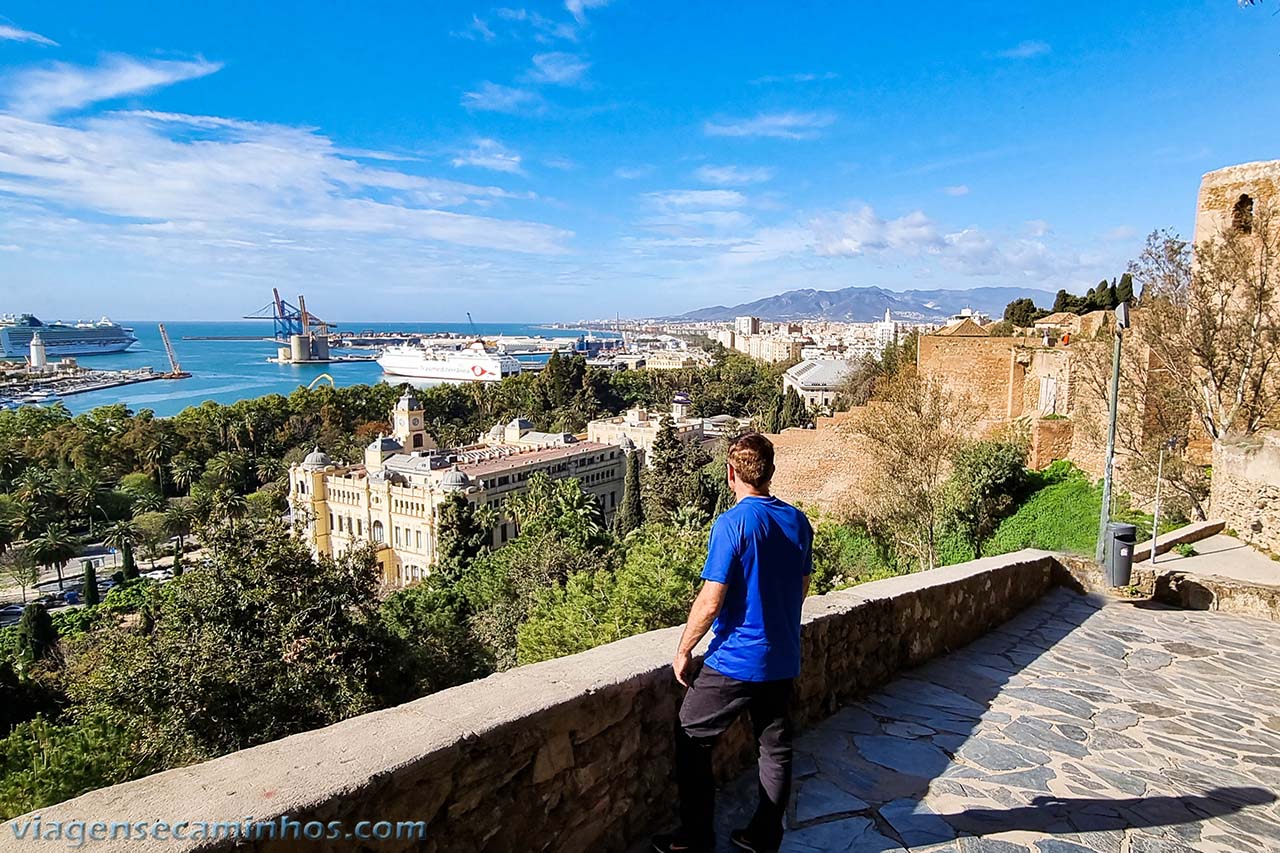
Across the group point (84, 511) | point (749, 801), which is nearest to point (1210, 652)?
point (749, 801)

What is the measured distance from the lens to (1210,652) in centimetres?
472

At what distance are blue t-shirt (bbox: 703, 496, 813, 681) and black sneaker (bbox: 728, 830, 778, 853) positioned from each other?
1.70 feet

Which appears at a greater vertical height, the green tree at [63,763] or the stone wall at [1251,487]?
the stone wall at [1251,487]

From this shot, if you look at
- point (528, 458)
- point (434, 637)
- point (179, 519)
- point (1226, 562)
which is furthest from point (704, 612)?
point (179, 519)

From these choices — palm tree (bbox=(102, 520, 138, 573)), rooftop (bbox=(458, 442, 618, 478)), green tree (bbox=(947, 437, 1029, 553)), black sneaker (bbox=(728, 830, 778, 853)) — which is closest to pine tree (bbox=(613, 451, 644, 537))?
rooftop (bbox=(458, 442, 618, 478))

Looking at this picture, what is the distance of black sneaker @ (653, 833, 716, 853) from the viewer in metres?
2.24

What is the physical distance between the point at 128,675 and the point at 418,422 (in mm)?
37809

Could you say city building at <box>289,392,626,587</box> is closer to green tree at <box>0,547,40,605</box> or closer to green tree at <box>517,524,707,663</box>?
green tree at <box>0,547,40,605</box>

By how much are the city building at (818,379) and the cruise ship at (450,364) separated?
48.2 m

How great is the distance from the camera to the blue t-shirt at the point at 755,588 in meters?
2.18

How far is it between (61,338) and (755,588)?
19472cm

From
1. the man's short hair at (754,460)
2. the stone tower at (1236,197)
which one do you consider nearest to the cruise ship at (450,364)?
the stone tower at (1236,197)

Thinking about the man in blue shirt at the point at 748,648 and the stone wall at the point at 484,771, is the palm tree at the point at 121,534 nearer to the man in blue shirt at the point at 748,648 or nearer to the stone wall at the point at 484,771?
the stone wall at the point at 484,771

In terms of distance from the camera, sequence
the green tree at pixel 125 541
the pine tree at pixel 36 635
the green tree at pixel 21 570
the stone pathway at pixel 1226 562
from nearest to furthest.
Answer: the stone pathway at pixel 1226 562 < the pine tree at pixel 36 635 < the green tree at pixel 21 570 < the green tree at pixel 125 541
